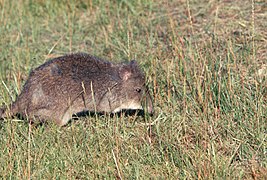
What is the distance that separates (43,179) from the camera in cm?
614

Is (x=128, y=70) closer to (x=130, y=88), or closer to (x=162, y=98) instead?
(x=130, y=88)

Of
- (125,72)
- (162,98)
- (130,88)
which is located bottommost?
(162,98)

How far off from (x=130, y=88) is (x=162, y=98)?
0.38 metres

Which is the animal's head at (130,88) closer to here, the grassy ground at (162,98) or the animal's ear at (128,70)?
the animal's ear at (128,70)

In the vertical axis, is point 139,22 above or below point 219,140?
above

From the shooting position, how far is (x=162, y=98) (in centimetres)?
762

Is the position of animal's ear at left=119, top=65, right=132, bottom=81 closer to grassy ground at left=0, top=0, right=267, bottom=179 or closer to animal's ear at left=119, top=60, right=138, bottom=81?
animal's ear at left=119, top=60, right=138, bottom=81

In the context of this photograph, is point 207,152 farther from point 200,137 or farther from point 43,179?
point 43,179

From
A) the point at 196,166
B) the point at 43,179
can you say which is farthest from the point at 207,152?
the point at 43,179

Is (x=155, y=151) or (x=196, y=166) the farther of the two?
(x=155, y=151)

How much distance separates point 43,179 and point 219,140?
174 cm

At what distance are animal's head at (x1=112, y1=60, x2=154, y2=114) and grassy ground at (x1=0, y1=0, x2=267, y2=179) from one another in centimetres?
19

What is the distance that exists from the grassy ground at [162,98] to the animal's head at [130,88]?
19 centimetres

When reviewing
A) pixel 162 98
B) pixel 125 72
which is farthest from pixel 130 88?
pixel 162 98
